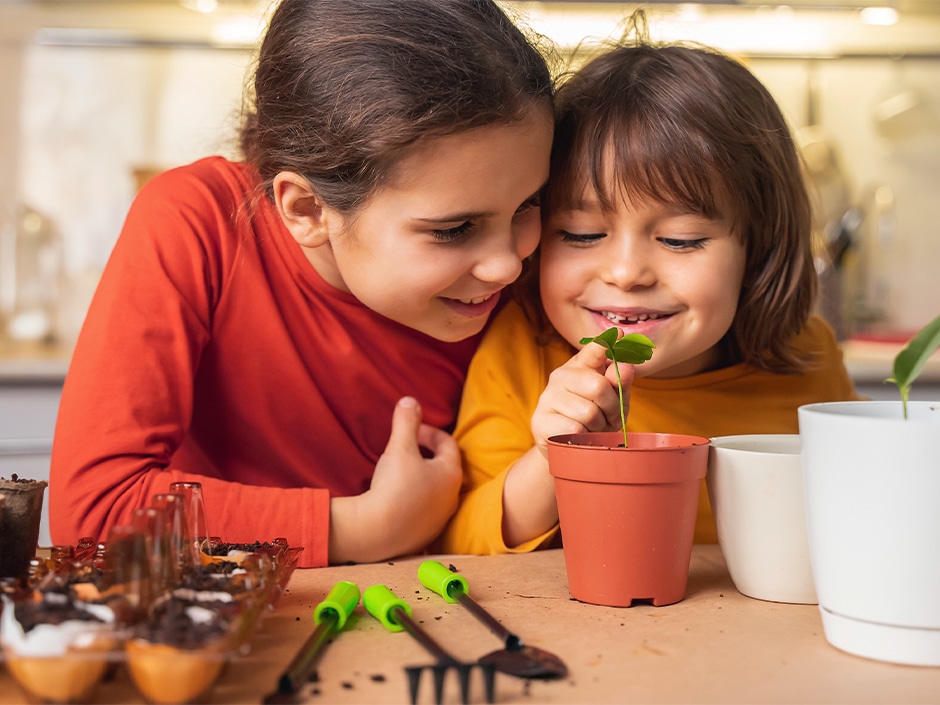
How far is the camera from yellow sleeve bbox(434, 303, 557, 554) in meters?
1.11

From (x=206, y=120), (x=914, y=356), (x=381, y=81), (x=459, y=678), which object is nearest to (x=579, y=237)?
(x=381, y=81)

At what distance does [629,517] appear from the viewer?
0.77 metres

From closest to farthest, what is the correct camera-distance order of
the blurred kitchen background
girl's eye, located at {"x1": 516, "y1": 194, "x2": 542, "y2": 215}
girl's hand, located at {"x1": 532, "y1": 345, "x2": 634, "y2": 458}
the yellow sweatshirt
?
girl's hand, located at {"x1": 532, "y1": 345, "x2": 634, "y2": 458} < girl's eye, located at {"x1": 516, "y1": 194, "x2": 542, "y2": 215} < the yellow sweatshirt < the blurred kitchen background

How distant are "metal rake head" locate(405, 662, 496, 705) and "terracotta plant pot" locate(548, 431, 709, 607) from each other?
230 millimetres

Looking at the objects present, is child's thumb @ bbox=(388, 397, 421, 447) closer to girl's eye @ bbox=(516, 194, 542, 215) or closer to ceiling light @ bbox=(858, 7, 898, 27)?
girl's eye @ bbox=(516, 194, 542, 215)

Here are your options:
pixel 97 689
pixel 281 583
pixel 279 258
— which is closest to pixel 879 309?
pixel 279 258

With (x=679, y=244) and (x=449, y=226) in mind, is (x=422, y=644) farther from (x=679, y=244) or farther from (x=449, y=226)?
(x=679, y=244)

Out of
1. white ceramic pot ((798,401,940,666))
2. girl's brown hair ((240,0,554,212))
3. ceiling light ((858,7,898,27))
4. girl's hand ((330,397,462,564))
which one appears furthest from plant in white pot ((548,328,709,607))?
ceiling light ((858,7,898,27))

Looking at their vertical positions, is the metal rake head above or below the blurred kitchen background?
below

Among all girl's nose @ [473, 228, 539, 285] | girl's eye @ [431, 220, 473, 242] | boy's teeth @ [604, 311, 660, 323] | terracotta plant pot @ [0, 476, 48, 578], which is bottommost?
terracotta plant pot @ [0, 476, 48, 578]

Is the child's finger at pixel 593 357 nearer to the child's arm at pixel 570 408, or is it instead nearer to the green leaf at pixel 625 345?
the child's arm at pixel 570 408

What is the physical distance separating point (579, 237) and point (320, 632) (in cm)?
67

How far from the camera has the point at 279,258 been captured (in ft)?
4.09

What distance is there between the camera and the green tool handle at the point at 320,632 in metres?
0.57
